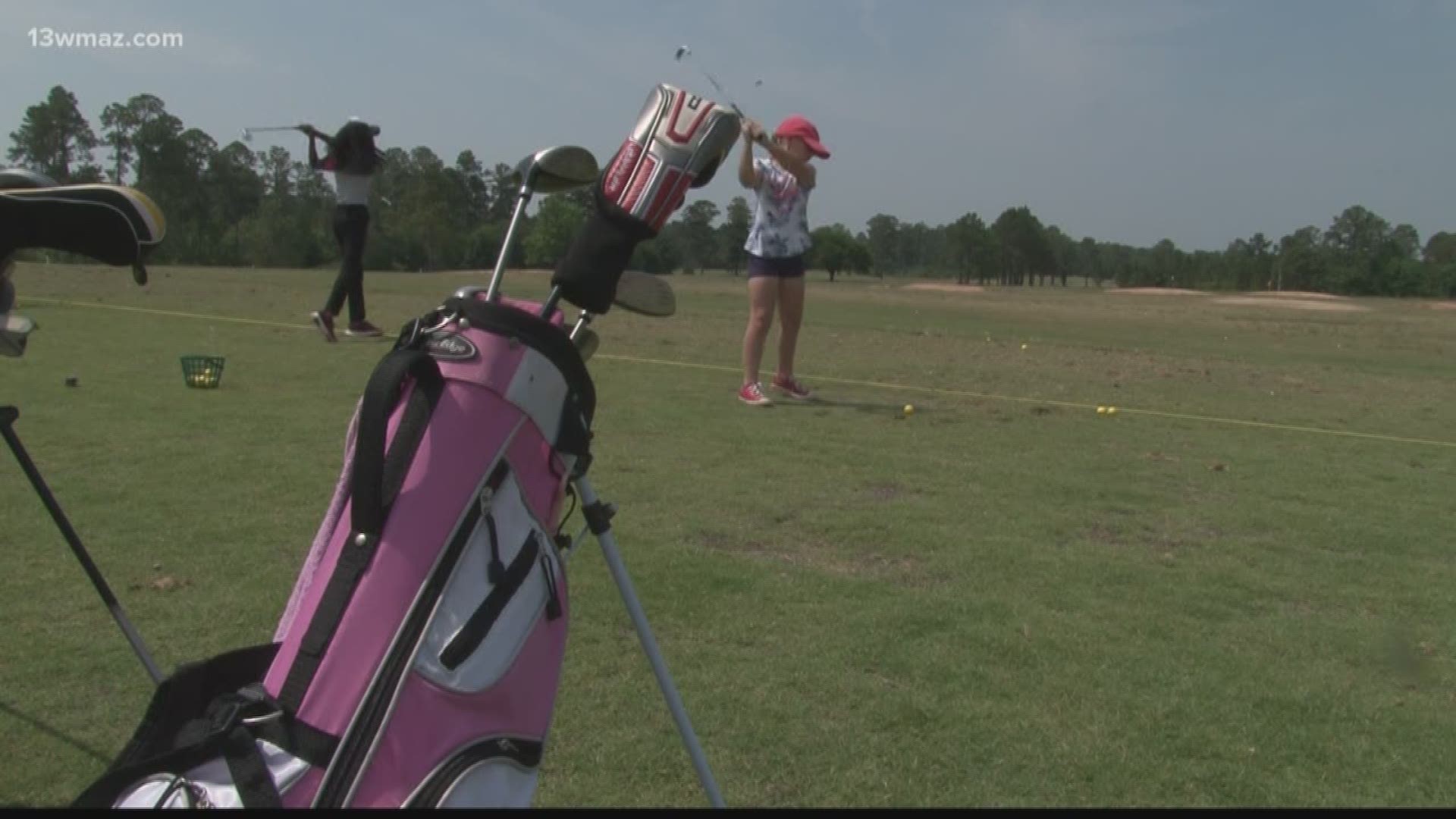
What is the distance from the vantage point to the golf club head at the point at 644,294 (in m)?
2.26

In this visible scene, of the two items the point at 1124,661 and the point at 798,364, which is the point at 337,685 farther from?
the point at 798,364

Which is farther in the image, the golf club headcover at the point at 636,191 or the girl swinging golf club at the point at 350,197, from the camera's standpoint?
the girl swinging golf club at the point at 350,197

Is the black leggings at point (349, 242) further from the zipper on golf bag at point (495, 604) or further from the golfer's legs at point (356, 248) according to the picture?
the zipper on golf bag at point (495, 604)

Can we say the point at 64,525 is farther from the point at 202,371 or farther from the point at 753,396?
the point at 753,396

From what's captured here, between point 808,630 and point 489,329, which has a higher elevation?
point 489,329

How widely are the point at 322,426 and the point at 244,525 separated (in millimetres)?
2185

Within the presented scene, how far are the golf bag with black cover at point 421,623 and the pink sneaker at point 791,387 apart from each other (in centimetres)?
669

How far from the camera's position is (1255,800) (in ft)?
8.95

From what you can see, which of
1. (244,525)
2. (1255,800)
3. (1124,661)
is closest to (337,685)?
(1255,800)

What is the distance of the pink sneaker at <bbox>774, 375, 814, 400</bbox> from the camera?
8.75 meters

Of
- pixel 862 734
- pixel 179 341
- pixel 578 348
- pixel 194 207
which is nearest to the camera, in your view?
pixel 578 348

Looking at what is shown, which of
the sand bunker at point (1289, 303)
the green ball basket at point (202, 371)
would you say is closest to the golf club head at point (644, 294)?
the green ball basket at point (202, 371)

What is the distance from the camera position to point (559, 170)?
2279 millimetres

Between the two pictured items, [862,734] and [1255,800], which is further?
[862,734]
